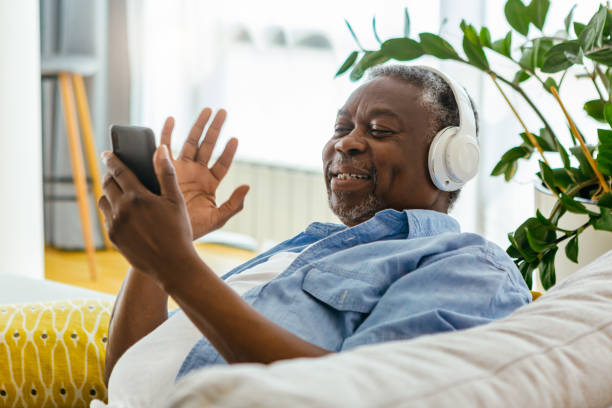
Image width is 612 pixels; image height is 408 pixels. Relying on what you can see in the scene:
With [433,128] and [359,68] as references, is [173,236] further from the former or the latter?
[359,68]

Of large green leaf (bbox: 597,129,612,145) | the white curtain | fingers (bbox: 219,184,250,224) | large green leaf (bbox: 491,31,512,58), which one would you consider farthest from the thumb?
the white curtain

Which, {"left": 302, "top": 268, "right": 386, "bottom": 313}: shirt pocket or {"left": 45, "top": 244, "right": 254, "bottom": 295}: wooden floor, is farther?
{"left": 45, "top": 244, "right": 254, "bottom": 295}: wooden floor

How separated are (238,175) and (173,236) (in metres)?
2.65

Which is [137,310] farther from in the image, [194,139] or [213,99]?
[213,99]

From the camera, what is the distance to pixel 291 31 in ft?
10.6

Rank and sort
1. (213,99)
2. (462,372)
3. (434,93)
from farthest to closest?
(213,99)
(434,93)
(462,372)

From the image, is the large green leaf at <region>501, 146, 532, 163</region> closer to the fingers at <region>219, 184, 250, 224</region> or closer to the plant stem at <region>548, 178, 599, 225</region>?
the plant stem at <region>548, 178, 599, 225</region>

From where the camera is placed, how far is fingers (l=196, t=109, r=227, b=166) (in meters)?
1.22

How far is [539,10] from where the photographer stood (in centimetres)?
154

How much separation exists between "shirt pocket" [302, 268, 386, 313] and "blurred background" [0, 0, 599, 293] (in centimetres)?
153

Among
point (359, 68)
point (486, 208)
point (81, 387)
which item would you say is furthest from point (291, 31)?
point (81, 387)

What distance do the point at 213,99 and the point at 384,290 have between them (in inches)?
102

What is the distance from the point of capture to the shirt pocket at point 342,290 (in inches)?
39.8

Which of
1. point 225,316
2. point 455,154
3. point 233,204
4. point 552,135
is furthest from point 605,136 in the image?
point 225,316
